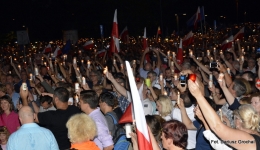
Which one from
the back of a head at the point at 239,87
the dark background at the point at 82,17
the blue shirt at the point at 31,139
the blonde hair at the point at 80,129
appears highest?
the dark background at the point at 82,17

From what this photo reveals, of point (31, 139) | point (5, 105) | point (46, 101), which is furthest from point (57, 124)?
point (5, 105)

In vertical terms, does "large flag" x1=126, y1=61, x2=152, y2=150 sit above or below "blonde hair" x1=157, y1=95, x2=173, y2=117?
above

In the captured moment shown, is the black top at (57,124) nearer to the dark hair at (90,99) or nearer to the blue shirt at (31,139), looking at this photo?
the dark hair at (90,99)

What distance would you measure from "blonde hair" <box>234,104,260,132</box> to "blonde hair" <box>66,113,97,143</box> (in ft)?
5.12

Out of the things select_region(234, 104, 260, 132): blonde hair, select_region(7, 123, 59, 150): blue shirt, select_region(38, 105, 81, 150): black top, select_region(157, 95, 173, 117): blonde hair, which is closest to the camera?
select_region(234, 104, 260, 132): blonde hair

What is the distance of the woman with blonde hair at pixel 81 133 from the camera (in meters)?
5.29

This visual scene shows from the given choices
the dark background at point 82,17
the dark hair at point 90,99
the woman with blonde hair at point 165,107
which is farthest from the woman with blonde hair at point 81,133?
the dark background at point 82,17

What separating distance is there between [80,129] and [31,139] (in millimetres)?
695

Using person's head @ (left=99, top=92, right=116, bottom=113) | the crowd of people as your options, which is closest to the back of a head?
the crowd of people

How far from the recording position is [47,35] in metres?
48.8

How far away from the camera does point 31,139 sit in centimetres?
566

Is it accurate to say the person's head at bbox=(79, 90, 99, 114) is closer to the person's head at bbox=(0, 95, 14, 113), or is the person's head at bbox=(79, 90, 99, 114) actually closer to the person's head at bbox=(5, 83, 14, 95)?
the person's head at bbox=(0, 95, 14, 113)

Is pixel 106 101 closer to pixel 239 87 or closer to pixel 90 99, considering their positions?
pixel 90 99

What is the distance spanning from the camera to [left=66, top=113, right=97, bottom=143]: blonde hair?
5.29m
